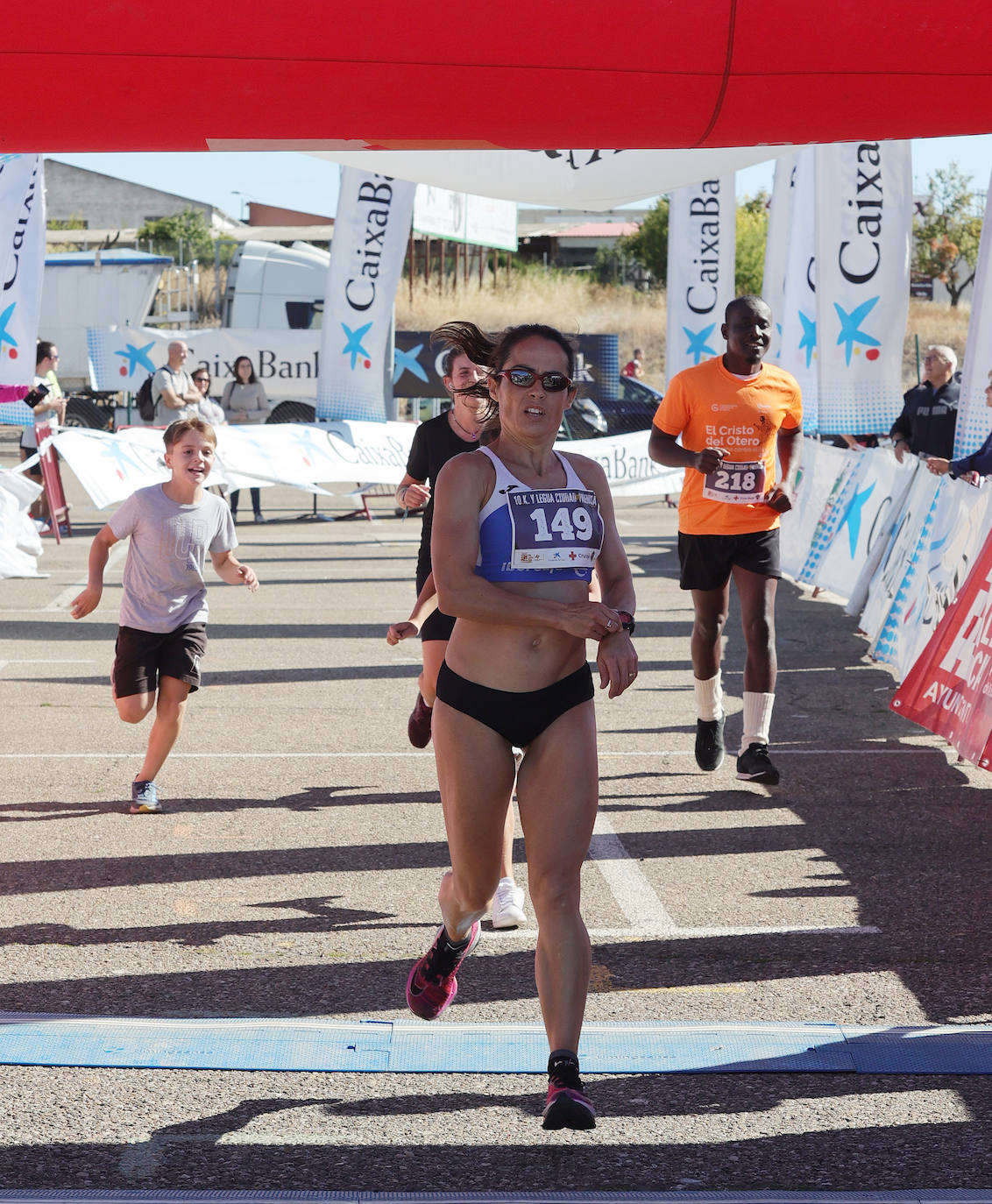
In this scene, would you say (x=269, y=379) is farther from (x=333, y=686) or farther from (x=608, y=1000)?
(x=608, y=1000)

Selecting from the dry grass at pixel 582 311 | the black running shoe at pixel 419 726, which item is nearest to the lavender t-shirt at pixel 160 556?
the black running shoe at pixel 419 726

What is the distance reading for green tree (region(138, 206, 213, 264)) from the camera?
6153cm

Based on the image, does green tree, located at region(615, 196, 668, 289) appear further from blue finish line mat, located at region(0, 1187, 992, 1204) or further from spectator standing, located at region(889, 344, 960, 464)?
blue finish line mat, located at region(0, 1187, 992, 1204)

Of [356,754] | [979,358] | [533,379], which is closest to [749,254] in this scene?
[979,358]

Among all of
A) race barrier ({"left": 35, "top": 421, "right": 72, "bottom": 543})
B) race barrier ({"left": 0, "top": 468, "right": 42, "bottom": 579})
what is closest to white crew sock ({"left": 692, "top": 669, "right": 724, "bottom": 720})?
race barrier ({"left": 0, "top": 468, "right": 42, "bottom": 579})

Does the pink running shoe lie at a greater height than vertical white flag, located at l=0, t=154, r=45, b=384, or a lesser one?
lesser

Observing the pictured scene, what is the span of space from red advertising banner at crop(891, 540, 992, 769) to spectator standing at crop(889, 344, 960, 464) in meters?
4.64

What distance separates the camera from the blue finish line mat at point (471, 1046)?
4.22 m

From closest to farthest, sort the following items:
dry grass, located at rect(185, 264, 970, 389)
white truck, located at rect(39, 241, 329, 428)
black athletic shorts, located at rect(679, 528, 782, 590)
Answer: black athletic shorts, located at rect(679, 528, 782, 590), white truck, located at rect(39, 241, 329, 428), dry grass, located at rect(185, 264, 970, 389)

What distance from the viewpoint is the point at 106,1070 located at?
415 cm

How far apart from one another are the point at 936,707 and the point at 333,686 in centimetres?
407

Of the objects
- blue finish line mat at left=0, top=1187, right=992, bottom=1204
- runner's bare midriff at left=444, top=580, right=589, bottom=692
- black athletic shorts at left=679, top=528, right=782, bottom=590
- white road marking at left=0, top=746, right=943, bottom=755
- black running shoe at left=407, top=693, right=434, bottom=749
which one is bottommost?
white road marking at left=0, top=746, right=943, bottom=755

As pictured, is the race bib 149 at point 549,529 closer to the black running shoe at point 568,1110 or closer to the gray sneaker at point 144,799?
the black running shoe at point 568,1110

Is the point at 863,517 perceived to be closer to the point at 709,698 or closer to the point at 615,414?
the point at 709,698
